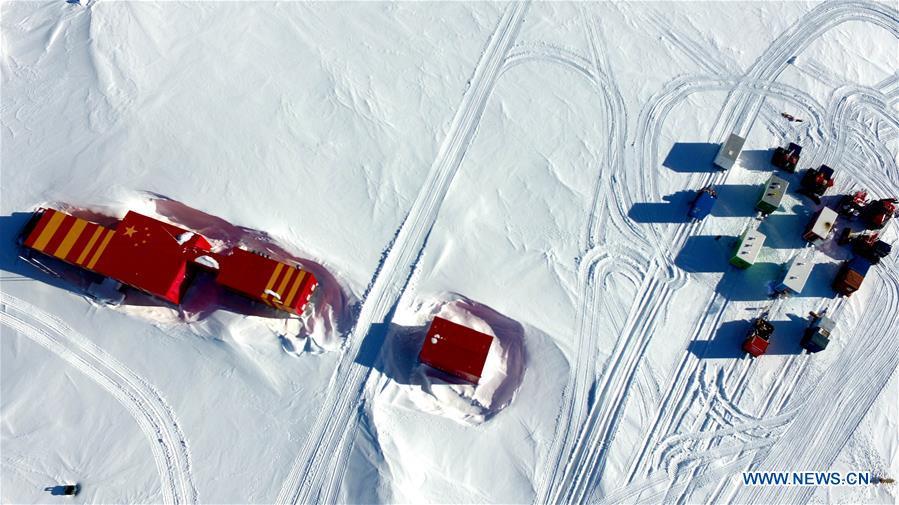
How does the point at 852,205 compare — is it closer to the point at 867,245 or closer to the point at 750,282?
the point at 867,245

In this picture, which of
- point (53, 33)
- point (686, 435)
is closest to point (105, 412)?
point (53, 33)

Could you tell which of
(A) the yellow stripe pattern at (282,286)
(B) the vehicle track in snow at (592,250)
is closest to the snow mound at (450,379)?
(B) the vehicle track in snow at (592,250)

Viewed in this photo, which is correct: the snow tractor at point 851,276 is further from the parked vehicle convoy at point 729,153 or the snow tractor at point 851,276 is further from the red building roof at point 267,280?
the red building roof at point 267,280

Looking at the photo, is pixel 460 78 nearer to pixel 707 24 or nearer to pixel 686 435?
pixel 707 24

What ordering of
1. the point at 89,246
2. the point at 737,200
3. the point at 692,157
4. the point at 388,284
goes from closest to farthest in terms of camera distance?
the point at 89,246
the point at 388,284
the point at 737,200
the point at 692,157

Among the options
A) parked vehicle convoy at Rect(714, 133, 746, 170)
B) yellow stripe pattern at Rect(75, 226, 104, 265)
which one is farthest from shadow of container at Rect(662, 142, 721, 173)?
yellow stripe pattern at Rect(75, 226, 104, 265)

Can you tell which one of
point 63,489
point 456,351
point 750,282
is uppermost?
point 750,282

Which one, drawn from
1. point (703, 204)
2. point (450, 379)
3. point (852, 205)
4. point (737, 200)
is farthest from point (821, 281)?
point (450, 379)
